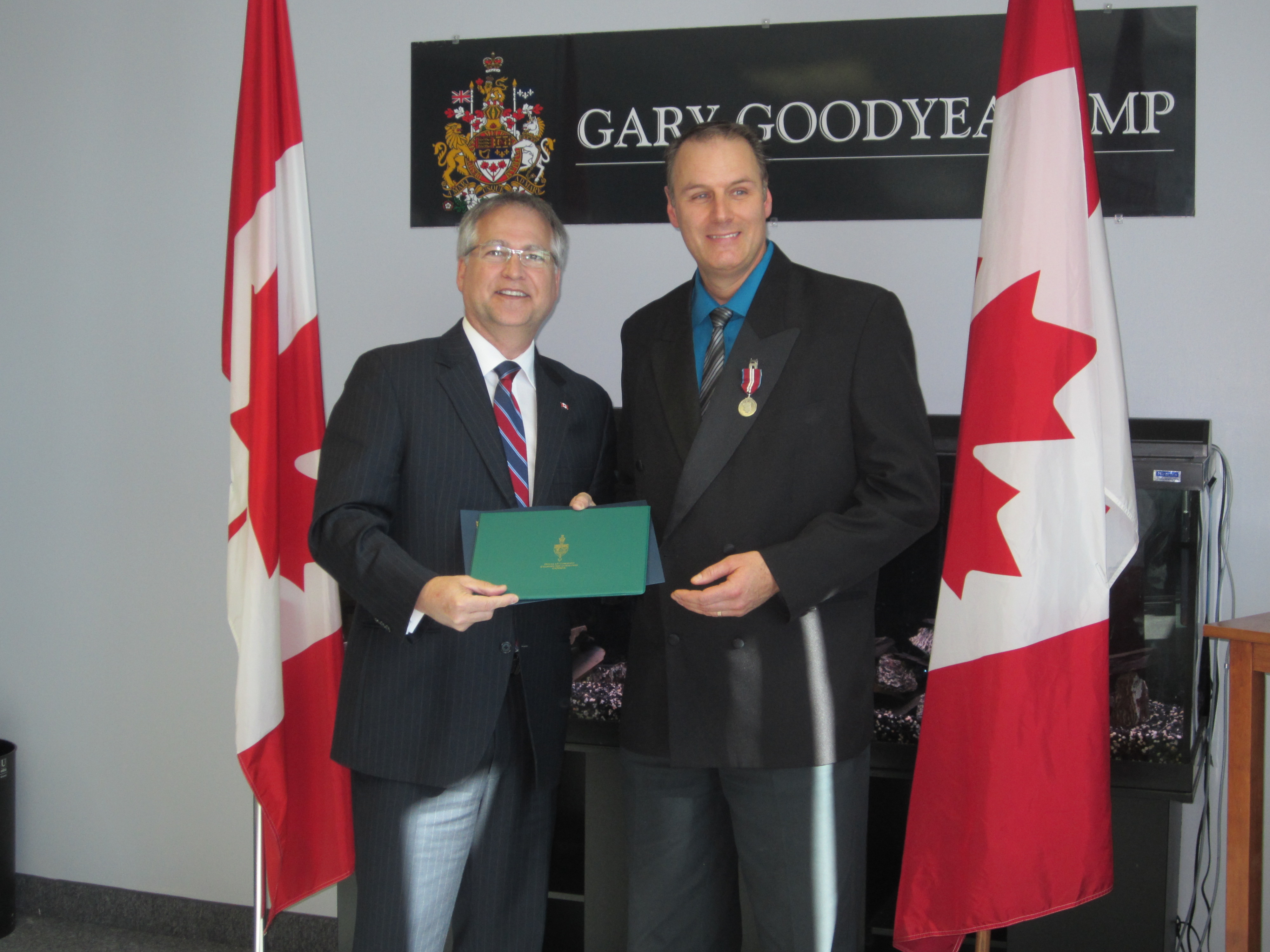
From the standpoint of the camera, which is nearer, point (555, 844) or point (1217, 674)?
point (1217, 674)

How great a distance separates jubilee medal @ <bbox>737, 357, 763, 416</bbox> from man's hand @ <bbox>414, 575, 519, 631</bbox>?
18.4 inches

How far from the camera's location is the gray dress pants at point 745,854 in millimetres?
1562

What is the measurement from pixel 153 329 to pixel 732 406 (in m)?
2.00

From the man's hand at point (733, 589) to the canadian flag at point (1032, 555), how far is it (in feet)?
1.54

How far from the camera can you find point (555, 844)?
2508mm

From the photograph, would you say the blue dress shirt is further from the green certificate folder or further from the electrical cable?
the electrical cable

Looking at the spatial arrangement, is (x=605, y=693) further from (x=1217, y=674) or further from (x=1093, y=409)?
(x=1217, y=674)

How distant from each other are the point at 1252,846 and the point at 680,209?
56.2 inches

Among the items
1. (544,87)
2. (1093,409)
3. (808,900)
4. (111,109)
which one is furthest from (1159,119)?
(111,109)

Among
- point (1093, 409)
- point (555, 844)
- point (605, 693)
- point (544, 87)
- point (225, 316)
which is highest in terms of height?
point (544, 87)

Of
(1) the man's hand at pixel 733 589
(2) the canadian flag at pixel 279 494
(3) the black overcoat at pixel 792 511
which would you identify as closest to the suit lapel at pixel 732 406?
(3) the black overcoat at pixel 792 511

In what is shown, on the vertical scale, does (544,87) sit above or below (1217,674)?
above

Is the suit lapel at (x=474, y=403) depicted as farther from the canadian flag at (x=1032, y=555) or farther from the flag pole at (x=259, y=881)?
the flag pole at (x=259, y=881)

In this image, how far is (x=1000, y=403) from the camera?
1750mm
